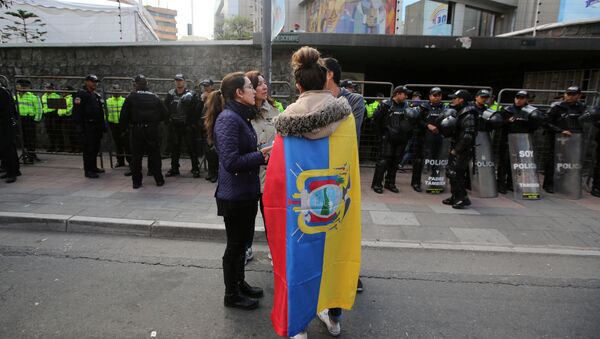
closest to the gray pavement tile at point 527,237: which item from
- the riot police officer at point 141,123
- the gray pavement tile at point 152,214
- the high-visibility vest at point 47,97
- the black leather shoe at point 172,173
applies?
the gray pavement tile at point 152,214

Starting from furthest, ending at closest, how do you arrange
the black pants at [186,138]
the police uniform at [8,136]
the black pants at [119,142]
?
the black pants at [119,142]
the black pants at [186,138]
the police uniform at [8,136]

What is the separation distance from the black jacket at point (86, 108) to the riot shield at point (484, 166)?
7.73 meters

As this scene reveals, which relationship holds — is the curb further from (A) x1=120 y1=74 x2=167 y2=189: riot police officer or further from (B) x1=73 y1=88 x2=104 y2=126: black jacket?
(B) x1=73 y1=88 x2=104 y2=126: black jacket

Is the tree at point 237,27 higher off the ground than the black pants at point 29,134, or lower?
higher

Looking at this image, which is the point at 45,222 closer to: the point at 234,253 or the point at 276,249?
the point at 234,253

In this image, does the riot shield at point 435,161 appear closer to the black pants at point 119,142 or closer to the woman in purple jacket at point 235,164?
the woman in purple jacket at point 235,164

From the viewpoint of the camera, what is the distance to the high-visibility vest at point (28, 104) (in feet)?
28.5

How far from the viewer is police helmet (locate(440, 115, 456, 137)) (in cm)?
636

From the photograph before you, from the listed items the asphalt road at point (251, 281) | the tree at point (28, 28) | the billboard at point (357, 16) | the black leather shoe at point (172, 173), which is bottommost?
the asphalt road at point (251, 281)

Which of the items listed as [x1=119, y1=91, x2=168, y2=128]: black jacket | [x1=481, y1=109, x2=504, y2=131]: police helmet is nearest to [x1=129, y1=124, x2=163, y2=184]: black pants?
[x1=119, y1=91, x2=168, y2=128]: black jacket

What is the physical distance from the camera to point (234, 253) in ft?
10.2

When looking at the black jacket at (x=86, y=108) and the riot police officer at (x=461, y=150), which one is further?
the black jacket at (x=86, y=108)

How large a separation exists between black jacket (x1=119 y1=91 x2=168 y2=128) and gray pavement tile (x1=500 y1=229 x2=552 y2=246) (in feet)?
20.8

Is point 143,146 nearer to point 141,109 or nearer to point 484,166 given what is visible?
point 141,109
